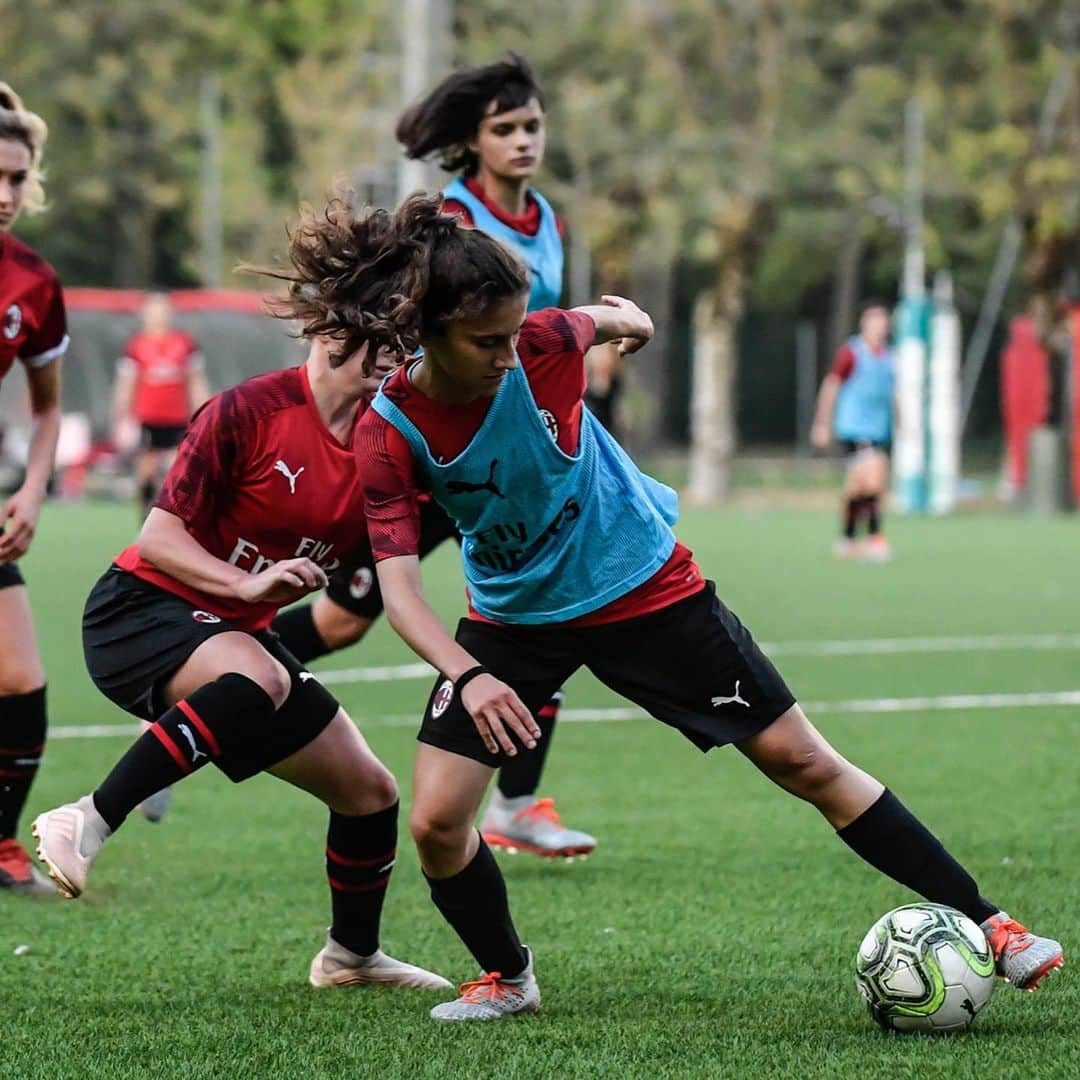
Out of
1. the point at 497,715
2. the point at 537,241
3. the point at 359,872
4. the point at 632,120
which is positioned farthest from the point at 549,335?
the point at 632,120

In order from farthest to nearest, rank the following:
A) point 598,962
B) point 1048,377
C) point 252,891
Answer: point 1048,377 < point 252,891 < point 598,962

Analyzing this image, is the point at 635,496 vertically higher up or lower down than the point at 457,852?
higher up

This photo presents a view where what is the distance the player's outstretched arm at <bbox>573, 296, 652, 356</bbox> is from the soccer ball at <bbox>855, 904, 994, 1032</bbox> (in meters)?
1.38

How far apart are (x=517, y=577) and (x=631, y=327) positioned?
25.4 inches

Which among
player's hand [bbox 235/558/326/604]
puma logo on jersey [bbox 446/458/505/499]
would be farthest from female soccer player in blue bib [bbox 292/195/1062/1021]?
player's hand [bbox 235/558/326/604]

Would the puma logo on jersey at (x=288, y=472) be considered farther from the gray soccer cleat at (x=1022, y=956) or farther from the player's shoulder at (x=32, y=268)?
the gray soccer cleat at (x=1022, y=956)

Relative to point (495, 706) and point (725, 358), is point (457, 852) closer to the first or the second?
point (495, 706)

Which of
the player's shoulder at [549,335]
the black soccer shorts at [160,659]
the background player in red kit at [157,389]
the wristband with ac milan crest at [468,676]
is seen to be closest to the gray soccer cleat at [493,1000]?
the black soccer shorts at [160,659]

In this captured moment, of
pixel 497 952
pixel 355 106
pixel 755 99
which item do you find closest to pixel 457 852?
pixel 497 952

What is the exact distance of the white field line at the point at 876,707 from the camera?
29.5ft

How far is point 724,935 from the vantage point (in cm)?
529

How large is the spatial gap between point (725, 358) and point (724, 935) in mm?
25805

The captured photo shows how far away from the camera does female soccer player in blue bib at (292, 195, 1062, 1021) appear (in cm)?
426

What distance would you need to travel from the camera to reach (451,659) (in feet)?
13.7
